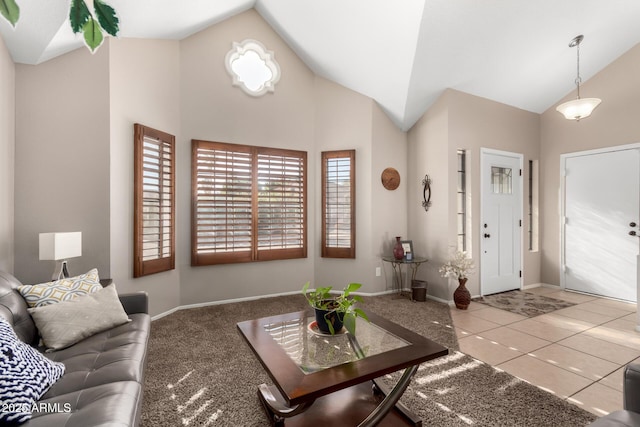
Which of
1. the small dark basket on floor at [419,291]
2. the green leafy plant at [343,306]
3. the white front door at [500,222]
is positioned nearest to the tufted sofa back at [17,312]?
the green leafy plant at [343,306]

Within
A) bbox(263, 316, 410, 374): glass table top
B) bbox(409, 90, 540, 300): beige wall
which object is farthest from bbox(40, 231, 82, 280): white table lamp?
bbox(409, 90, 540, 300): beige wall

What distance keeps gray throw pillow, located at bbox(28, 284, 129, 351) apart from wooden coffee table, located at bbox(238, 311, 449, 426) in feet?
3.04

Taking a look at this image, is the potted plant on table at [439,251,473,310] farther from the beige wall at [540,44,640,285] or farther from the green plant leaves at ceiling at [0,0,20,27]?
the green plant leaves at ceiling at [0,0,20,27]

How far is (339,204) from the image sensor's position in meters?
4.62

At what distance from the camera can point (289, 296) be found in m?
4.44

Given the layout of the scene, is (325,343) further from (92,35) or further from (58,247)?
(58,247)

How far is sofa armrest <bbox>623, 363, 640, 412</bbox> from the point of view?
4.18 ft

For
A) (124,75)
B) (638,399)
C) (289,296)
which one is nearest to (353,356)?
(638,399)

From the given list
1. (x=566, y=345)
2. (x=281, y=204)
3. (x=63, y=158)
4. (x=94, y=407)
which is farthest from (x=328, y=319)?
(x=63, y=158)

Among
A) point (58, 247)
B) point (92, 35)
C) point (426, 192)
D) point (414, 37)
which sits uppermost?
point (414, 37)

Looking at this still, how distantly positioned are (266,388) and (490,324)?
2633 mm

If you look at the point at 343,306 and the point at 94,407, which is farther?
the point at 343,306

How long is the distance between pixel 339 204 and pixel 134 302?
116 inches

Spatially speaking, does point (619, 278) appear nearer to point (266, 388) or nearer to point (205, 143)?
point (266, 388)
